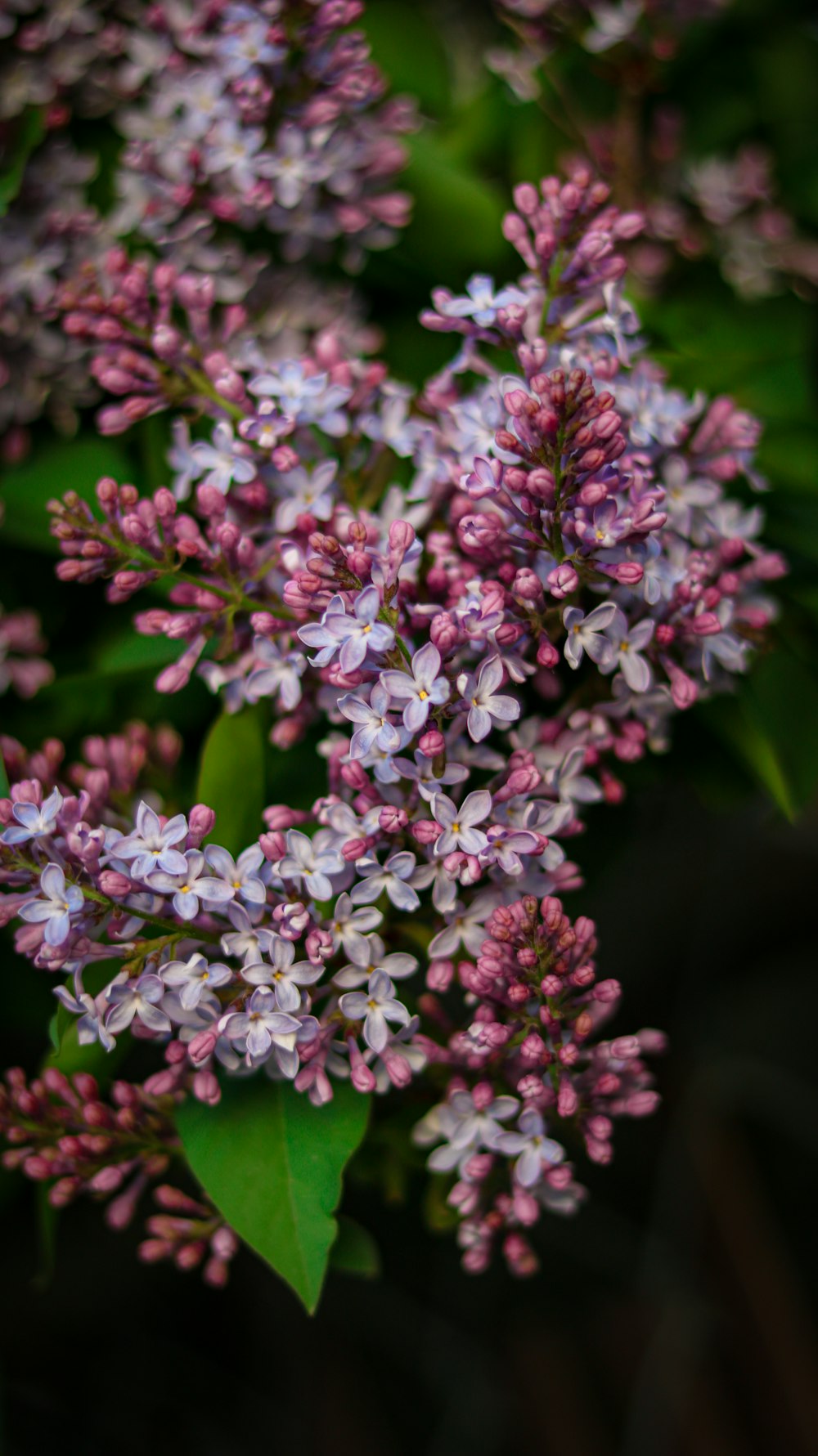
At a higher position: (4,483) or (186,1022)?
(4,483)

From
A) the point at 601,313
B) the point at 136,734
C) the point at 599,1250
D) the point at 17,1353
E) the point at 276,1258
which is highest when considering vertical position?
the point at 601,313

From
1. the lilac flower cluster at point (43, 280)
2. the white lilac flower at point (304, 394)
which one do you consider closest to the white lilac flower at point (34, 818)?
the white lilac flower at point (304, 394)

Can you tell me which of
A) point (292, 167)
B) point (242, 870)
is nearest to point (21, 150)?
point (292, 167)

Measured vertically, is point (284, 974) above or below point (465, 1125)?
above

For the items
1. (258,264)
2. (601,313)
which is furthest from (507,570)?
(258,264)

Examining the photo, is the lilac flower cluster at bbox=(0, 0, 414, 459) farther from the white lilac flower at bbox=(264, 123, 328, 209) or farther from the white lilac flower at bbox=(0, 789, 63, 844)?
the white lilac flower at bbox=(0, 789, 63, 844)

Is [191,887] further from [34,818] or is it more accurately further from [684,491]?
[684,491]

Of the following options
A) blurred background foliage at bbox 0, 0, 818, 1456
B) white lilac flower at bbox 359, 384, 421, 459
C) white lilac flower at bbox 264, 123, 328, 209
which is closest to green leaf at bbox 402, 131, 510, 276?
blurred background foliage at bbox 0, 0, 818, 1456

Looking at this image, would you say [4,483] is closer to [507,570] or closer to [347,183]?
[347,183]

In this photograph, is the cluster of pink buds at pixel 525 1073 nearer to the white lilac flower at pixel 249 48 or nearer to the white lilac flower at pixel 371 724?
the white lilac flower at pixel 371 724
